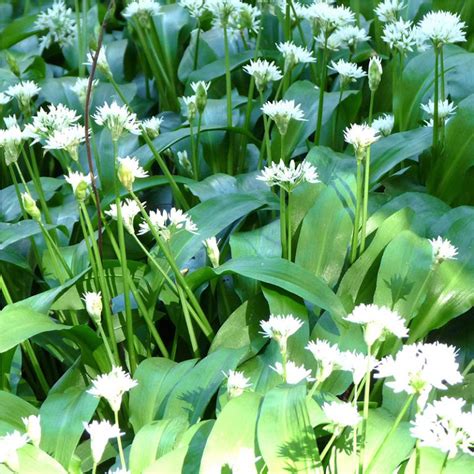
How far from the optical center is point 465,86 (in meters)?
2.48

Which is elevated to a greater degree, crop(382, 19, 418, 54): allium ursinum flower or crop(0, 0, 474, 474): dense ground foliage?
crop(382, 19, 418, 54): allium ursinum flower

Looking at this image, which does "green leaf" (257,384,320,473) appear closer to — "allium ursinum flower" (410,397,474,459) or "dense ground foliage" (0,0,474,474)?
"dense ground foliage" (0,0,474,474)

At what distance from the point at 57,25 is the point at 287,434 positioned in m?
2.25

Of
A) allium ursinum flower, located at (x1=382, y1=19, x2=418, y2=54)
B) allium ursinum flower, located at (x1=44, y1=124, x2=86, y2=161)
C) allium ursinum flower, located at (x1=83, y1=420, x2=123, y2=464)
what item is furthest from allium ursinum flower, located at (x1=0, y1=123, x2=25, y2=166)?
allium ursinum flower, located at (x1=382, y1=19, x2=418, y2=54)

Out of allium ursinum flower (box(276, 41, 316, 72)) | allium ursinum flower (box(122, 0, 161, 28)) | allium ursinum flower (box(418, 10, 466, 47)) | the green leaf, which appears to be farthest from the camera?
allium ursinum flower (box(122, 0, 161, 28))

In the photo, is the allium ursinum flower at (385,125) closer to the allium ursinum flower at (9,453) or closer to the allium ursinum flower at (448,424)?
the allium ursinum flower at (448,424)

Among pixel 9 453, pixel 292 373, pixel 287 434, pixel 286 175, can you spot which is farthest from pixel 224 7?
pixel 9 453

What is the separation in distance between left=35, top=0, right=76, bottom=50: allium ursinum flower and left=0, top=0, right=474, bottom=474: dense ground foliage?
1.64 ft

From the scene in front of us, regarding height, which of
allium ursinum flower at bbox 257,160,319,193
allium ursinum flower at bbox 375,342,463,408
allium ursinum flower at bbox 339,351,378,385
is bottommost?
allium ursinum flower at bbox 339,351,378,385

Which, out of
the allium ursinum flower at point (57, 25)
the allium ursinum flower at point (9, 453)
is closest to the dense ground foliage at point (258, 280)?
the allium ursinum flower at point (9, 453)

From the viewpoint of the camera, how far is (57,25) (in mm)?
3199

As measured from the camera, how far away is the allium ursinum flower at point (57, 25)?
3.19 metres

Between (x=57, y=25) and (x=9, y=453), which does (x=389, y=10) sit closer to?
(x=57, y=25)

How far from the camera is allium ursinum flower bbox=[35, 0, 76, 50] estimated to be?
3.19 metres
